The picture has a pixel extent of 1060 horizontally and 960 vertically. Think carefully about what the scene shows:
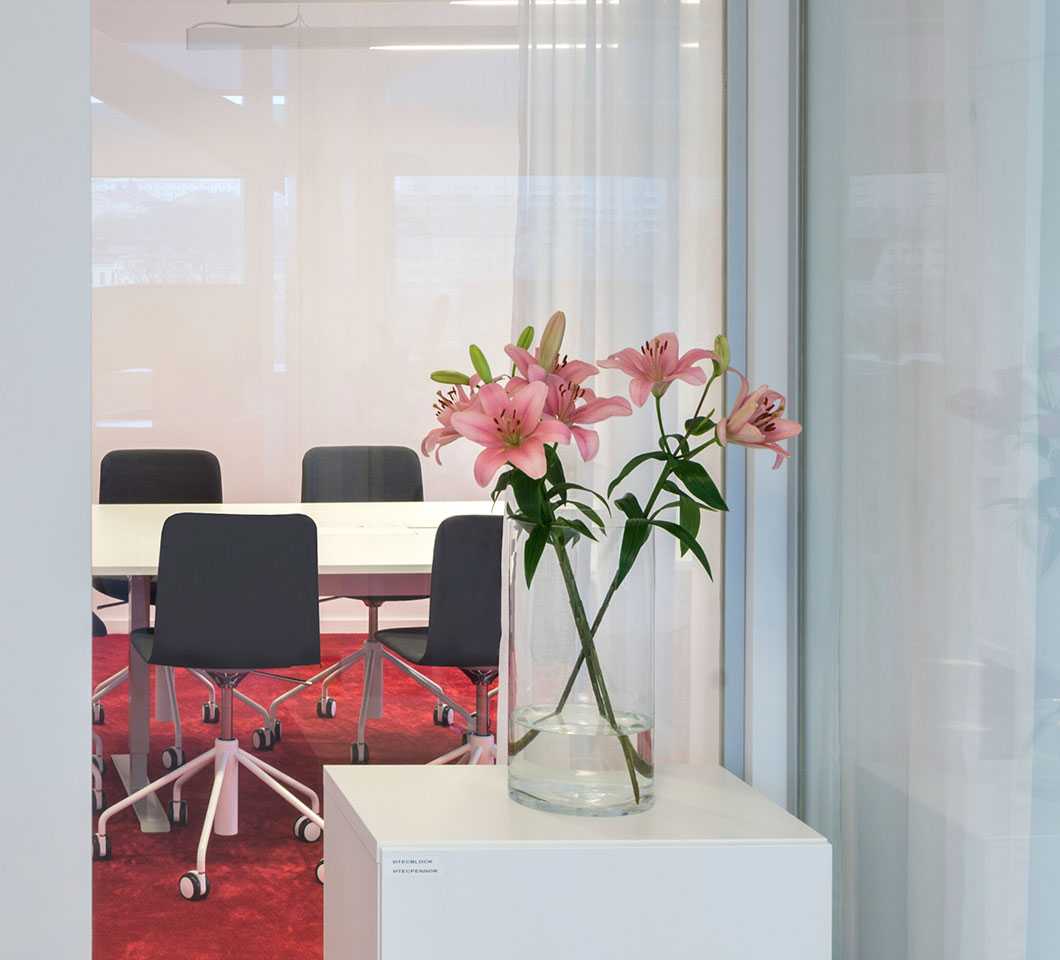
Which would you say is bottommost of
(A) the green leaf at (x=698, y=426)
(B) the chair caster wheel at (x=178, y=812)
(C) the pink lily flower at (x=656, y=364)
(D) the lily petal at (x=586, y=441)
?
(B) the chair caster wheel at (x=178, y=812)

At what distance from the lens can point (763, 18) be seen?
2184 mm

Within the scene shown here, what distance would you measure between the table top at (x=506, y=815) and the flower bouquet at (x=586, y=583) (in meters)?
0.05

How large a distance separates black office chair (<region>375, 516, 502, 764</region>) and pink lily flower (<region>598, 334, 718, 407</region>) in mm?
540

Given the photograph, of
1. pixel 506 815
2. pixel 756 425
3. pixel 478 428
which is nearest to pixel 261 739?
pixel 506 815

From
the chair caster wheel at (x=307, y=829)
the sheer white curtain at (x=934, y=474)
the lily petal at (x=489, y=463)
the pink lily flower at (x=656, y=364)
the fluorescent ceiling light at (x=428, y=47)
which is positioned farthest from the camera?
the chair caster wheel at (x=307, y=829)

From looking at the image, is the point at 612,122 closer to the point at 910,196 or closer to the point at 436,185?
the point at 436,185

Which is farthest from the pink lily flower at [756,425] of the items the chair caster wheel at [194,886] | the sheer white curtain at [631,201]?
the chair caster wheel at [194,886]

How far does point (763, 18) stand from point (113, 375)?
1.20 meters

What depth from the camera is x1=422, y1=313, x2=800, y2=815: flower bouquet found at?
1840 mm

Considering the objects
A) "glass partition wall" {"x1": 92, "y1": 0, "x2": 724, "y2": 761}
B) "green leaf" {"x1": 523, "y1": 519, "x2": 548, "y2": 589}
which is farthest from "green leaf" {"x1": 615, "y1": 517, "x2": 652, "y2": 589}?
"glass partition wall" {"x1": 92, "y1": 0, "x2": 724, "y2": 761}

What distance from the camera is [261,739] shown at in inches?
92.7

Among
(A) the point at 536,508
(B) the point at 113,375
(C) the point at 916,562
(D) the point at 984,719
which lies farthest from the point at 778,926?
(B) the point at 113,375

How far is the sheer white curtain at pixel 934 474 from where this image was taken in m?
1.56

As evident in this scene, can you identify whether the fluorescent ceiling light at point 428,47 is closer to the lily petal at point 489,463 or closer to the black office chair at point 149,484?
the black office chair at point 149,484
